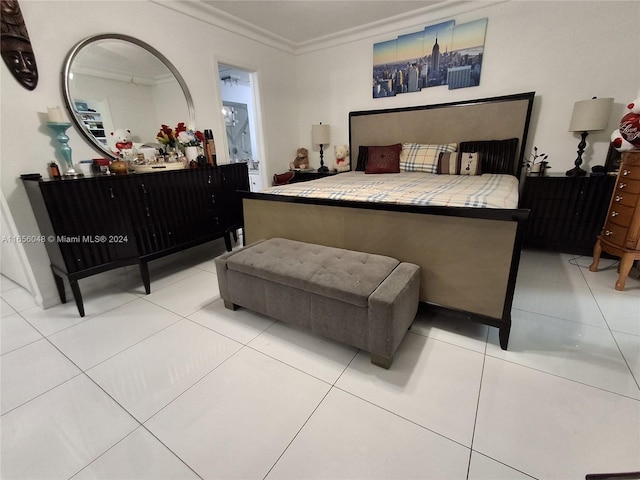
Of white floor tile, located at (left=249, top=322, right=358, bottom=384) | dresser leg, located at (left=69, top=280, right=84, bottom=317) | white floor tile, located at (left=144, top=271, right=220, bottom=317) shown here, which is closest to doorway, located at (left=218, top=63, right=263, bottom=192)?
white floor tile, located at (left=144, top=271, right=220, bottom=317)

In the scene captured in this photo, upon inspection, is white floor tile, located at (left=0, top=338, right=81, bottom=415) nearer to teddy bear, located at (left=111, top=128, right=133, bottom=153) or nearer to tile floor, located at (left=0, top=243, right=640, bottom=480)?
tile floor, located at (left=0, top=243, right=640, bottom=480)

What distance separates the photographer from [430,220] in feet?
5.58

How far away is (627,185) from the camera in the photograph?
2230 mm

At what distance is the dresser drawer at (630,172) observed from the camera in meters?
2.13

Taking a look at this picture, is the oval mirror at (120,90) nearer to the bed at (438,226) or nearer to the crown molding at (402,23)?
the bed at (438,226)

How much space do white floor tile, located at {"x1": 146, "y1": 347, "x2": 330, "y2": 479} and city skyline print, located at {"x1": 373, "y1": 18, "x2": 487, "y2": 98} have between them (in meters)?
3.66

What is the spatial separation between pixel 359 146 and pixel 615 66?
2.64 meters

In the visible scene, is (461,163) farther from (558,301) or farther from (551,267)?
(558,301)

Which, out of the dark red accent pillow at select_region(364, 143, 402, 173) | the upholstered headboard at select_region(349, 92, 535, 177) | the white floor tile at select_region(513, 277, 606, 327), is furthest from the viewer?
the dark red accent pillow at select_region(364, 143, 402, 173)

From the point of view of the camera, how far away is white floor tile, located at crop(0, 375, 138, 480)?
1.13m

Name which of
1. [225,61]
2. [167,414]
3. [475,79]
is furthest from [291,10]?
[167,414]

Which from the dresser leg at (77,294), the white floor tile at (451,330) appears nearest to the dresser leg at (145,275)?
the dresser leg at (77,294)

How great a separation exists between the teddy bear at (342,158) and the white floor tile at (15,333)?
369 cm

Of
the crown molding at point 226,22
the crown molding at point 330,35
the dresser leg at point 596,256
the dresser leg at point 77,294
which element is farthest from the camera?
the crown molding at point 330,35
